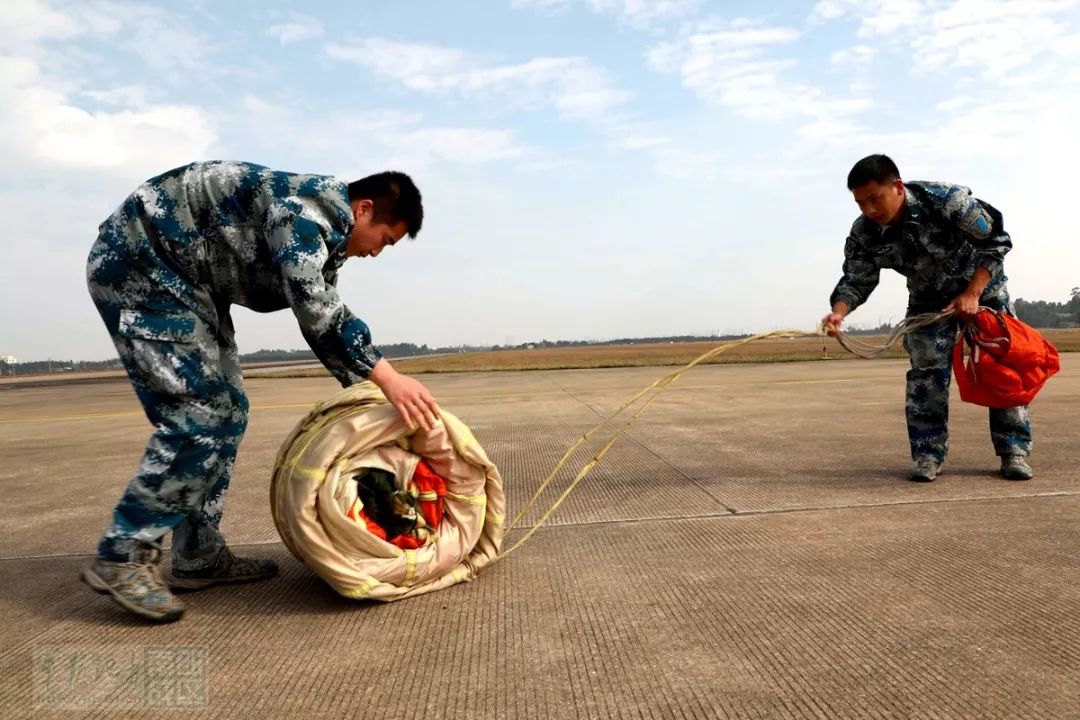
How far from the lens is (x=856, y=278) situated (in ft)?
13.5

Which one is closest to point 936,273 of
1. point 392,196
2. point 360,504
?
point 392,196

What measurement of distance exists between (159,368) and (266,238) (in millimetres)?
498

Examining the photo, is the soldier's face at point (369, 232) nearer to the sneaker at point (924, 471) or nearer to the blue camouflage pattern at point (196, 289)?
the blue camouflage pattern at point (196, 289)

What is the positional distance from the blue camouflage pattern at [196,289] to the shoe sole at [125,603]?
79 millimetres

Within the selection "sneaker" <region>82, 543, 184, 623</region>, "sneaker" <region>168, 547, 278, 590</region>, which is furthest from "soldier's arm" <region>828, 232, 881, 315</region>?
"sneaker" <region>82, 543, 184, 623</region>

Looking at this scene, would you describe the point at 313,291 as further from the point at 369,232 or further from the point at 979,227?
the point at 979,227

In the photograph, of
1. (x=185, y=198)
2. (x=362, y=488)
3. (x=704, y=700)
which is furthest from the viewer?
(x=362, y=488)

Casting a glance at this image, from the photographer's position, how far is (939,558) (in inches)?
95.0

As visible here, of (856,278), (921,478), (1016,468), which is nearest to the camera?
(1016,468)

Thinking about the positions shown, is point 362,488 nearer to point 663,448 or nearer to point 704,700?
point 704,700

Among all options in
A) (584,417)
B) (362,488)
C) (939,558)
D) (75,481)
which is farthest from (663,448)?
(75,481)

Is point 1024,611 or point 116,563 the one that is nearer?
point 1024,611

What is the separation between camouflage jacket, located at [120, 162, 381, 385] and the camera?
2111mm

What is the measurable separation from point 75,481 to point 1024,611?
195 inches
